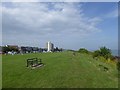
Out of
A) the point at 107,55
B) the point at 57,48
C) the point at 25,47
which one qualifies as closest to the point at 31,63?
the point at 107,55

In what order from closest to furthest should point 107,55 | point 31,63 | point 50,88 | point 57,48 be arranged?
point 50,88, point 31,63, point 107,55, point 57,48

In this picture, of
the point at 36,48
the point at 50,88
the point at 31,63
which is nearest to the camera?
the point at 50,88

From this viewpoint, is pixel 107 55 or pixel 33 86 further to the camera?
pixel 107 55

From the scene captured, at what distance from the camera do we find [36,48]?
112125 millimetres

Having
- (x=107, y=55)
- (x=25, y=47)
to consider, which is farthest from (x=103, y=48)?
(x=25, y=47)

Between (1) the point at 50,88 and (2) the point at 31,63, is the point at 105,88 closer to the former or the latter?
(1) the point at 50,88

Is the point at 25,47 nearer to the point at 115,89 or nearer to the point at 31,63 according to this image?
the point at 31,63

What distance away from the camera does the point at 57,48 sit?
13750cm

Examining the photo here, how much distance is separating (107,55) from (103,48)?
2.95 m

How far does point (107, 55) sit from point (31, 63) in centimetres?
3456

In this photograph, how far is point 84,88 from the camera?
523 inches

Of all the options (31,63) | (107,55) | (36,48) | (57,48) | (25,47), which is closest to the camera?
(31,63)

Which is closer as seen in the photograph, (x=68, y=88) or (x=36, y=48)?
(x=68, y=88)

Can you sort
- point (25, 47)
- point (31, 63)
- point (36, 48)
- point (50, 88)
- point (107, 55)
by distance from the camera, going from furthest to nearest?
point (36, 48), point (25, 47), point (107, 55), point (31, 63), point (50, 88)
